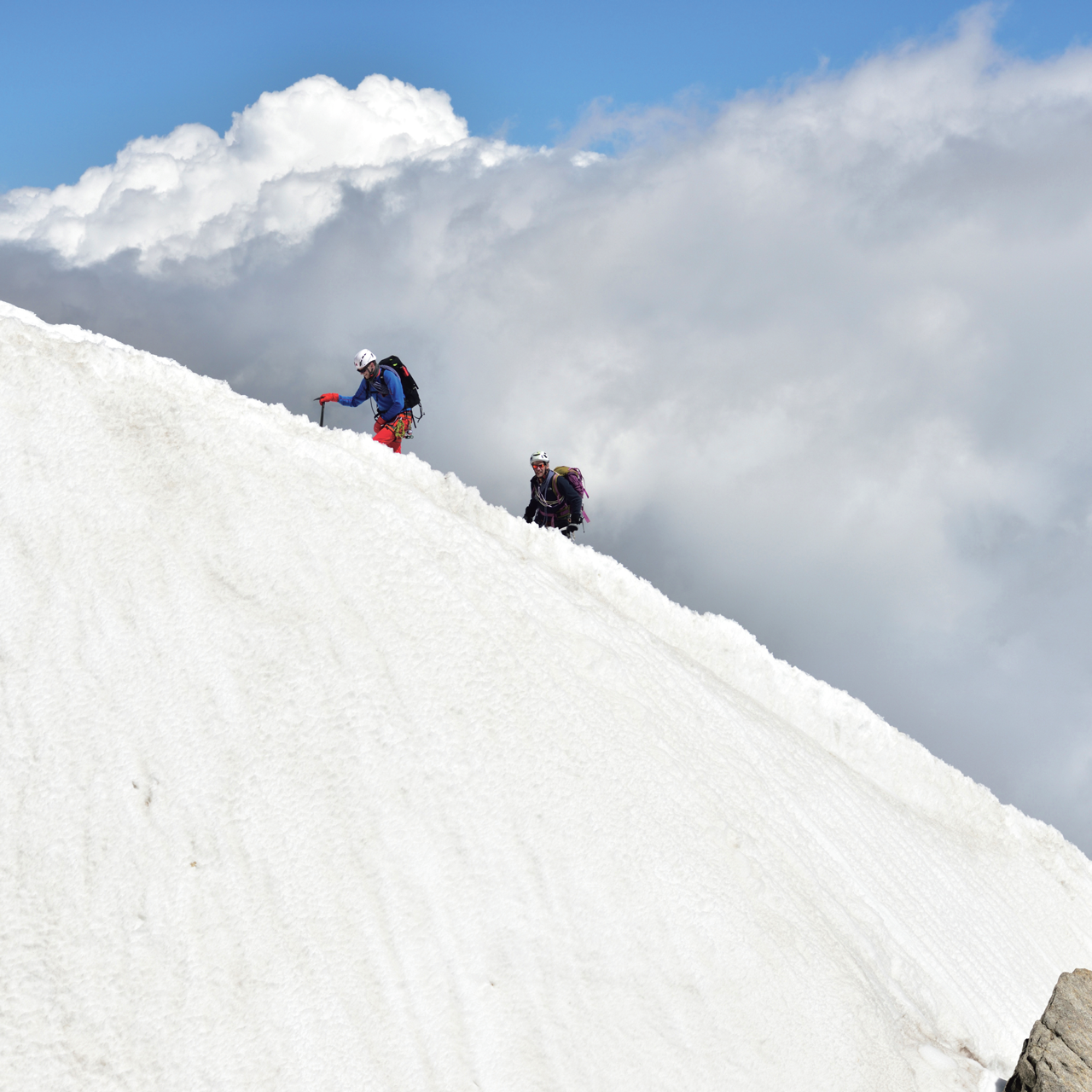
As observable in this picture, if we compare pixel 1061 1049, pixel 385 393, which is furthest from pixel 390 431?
pixel 1061 1049

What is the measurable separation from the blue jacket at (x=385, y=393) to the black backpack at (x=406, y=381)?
1.55 ft

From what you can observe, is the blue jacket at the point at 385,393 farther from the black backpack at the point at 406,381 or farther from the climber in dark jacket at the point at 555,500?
the climber in dark jacket at the point at 555,500

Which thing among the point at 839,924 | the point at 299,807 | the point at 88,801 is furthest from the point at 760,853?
the point at 88,801

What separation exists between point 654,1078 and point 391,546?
4751mm

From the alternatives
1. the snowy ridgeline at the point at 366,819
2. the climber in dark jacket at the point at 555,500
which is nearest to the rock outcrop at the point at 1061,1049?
the snowy ridgeline at the point at 366,819

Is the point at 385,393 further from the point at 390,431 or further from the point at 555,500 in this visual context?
the point at 555,500

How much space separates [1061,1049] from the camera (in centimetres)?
682

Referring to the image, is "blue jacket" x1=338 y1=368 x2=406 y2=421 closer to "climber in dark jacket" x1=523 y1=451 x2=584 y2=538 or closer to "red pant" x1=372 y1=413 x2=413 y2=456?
"red pant" x1=372 y1=413 x2=413 y2=456

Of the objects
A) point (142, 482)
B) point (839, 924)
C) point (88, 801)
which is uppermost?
point (142, 482)

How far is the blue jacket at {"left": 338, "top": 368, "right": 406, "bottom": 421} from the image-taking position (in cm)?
1381

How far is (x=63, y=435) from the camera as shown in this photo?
7578 mm

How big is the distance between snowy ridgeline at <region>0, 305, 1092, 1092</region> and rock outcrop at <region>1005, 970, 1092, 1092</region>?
0.69 m

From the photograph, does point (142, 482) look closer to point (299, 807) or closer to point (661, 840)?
point (299, 807)

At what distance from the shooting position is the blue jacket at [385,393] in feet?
45.3
